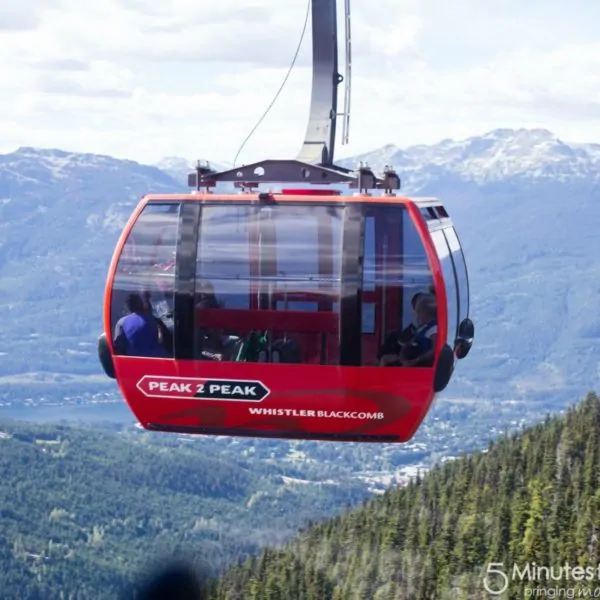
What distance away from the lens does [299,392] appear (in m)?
20.1

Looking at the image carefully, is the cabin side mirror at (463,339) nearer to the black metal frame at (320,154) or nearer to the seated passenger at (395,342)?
the seated passenger at (395,342)

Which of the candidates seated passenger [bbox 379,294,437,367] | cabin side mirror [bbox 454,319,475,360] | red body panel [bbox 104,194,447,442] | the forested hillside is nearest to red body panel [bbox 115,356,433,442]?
red body panel [bbox 104,194,447,442]

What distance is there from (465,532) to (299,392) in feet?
384

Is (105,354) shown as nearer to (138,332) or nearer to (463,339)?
(138,332)

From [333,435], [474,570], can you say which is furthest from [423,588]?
[333,435]

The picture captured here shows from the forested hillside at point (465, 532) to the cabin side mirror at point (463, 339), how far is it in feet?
293

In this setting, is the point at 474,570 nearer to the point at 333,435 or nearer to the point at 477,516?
the point at 477,516

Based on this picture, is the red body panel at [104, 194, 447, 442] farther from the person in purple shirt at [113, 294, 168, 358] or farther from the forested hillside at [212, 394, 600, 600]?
the forested hillside at [212, 394, 600, 600]

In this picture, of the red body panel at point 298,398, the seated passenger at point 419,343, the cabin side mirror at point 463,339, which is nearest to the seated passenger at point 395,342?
the seated passenger at point 419,343

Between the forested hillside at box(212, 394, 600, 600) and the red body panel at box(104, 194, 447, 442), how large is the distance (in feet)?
302

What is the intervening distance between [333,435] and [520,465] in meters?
128

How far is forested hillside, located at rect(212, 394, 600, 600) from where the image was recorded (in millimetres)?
120750

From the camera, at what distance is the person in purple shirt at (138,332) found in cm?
2052

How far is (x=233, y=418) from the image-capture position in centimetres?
2066
